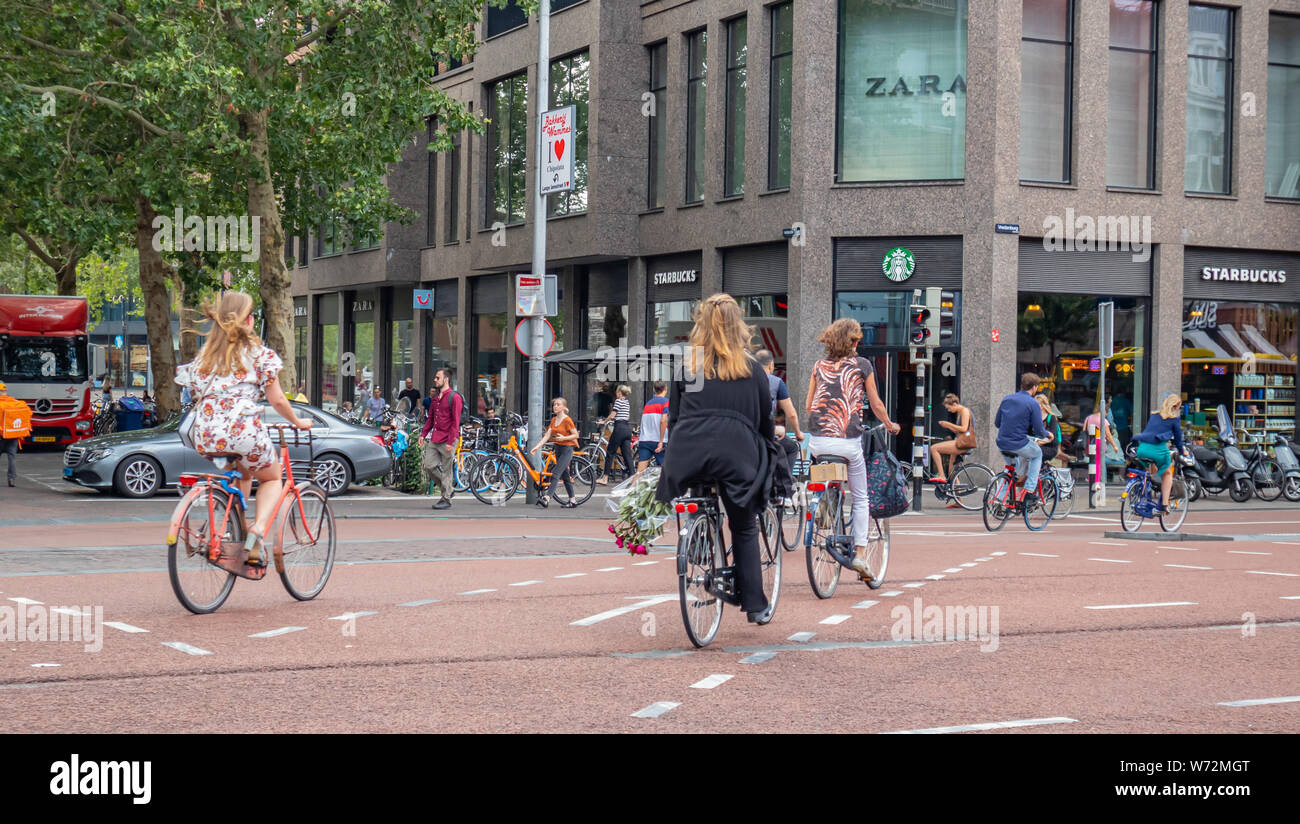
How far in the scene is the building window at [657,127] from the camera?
31.8 m

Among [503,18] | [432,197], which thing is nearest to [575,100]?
[503,18]

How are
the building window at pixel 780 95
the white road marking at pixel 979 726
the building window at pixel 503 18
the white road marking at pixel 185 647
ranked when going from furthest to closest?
1. the building window at pixel 503 18
2. the building window at pixel 780 95
3. the white road marking at pixel 185 647
4. the white road marking at pixel 979 726

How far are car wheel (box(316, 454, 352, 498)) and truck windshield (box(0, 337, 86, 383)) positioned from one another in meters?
17.0

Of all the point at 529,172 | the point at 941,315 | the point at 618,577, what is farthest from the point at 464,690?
the point at 529,172

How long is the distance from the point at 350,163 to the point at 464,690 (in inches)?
798

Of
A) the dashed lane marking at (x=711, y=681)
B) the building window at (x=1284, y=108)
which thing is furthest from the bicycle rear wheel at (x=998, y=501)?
the building window at (x=1284, y=108)

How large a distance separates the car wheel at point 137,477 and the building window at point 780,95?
13.2 m

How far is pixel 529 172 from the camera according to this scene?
3462 centimetres

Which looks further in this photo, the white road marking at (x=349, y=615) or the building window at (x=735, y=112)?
the building window at (x=735, y=112)

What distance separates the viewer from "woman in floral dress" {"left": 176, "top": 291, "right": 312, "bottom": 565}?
8.56m

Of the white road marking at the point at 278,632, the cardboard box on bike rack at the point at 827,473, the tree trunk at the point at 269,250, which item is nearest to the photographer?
the white road marking at the point at 278,632

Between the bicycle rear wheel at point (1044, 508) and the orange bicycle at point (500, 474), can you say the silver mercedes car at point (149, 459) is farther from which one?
the bicycle rear wheel at point (1044, 508)

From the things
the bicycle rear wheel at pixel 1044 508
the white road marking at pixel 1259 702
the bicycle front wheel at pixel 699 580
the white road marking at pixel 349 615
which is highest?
the bicycle front wheel at pixel 699 580
